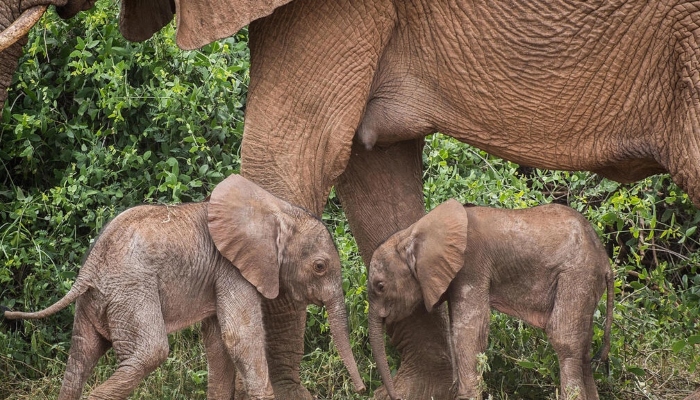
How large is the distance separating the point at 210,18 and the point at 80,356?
1212mm

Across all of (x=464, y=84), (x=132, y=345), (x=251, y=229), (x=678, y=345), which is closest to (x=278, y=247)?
(x=251, y=229)

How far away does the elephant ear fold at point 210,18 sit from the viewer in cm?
541

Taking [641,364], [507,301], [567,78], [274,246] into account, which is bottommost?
[641,364]

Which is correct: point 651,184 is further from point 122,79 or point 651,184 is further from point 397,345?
point 122,79

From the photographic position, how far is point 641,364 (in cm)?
659

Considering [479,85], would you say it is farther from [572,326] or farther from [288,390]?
[288,390]

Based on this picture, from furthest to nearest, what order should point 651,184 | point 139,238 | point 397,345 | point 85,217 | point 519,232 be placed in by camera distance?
1. point 651,184
2. point 85,217
3. point 397,345
4. point 519,232
5. point 139,238

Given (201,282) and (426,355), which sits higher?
(201,282)

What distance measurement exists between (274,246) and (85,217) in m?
1.63

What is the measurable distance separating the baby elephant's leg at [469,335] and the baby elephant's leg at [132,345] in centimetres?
107

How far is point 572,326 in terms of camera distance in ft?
18.5

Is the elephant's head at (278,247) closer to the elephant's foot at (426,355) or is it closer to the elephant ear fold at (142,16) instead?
the elephant's foot at (426,355)

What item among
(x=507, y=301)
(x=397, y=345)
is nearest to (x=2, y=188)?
(x=397, y=345)

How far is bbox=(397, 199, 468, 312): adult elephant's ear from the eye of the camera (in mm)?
5613
